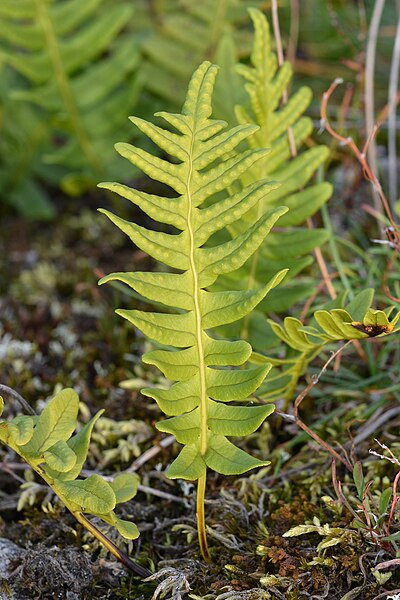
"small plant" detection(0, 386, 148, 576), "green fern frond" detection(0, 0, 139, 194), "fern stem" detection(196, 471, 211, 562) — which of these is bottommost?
"fern stem" detection(196, 471, 211, 562)

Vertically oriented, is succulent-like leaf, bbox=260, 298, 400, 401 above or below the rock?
above

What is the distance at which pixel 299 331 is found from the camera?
4.56 ft

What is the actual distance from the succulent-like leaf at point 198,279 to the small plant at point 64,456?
133 millimetres

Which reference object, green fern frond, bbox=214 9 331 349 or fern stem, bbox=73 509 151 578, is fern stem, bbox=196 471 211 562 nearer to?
fern stem, bbox=73 509 151 578

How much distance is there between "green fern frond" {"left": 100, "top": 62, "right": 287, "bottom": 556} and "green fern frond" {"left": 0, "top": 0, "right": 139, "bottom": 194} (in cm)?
120

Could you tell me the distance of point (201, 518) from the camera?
4.43 feet

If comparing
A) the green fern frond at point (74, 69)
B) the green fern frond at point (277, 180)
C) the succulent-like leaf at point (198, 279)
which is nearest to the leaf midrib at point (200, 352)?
the succulent-like leaf at point (198, 279)

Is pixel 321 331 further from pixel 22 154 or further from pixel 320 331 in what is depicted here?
pixel 22 154

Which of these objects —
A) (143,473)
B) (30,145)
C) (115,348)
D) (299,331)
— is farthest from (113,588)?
(30,145)

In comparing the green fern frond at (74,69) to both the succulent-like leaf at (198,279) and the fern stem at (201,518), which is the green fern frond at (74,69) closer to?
the succulent-like leaf at (198,279)

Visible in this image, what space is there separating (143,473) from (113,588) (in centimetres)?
32

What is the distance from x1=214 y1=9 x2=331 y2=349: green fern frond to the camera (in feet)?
5.32

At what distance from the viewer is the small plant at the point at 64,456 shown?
3.98ft

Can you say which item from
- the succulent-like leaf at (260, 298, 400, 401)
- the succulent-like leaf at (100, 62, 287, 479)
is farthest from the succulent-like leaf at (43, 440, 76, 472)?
the succulent-like leaf at (260, 298, 400, 401)
